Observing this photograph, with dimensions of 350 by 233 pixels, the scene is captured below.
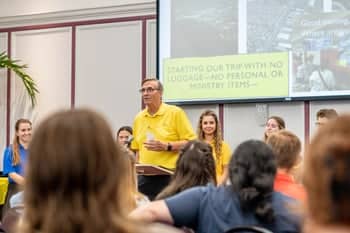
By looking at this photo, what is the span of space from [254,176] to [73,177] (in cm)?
112

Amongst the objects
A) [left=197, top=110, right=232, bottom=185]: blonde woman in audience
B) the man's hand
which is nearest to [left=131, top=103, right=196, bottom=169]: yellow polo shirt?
the man's hand

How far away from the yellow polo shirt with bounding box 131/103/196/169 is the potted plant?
284cm

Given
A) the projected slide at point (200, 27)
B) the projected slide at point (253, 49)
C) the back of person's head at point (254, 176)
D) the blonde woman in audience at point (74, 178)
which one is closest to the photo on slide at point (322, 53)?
the projected slide at point (253, 49)

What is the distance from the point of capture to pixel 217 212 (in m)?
2.11

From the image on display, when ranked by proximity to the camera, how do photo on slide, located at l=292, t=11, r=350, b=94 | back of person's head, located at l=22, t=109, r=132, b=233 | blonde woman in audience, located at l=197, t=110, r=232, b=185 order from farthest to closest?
1. photo on slide, located at l=292, t=11, r=350, b=94
2. blonde woman in audience, located at l=197, t=110, r=232, b=185
3. back of person's head, located at l=22, t=109, r=132, b=233

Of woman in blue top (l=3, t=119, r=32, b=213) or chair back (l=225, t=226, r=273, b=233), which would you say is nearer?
chair back (l=225, t=226, r=273, b=233)

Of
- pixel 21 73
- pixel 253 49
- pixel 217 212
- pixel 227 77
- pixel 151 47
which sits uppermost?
pixel 151 47

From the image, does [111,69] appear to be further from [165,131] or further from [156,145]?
[156,145]

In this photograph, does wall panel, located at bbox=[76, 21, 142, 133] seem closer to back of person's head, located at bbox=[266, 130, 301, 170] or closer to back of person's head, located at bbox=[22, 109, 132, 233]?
back of person's head, located at bbox=[266, 130, 301, 170]

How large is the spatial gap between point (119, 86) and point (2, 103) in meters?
1.58

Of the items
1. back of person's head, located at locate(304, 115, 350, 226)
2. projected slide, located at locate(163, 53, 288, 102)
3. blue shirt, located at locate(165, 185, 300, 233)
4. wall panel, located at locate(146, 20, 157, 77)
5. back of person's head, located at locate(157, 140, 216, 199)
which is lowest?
blue shirt, located at locate(165, 185, 300, 233)

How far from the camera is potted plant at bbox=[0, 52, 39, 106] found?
22.8 ft

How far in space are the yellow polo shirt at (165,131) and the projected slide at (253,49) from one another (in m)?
1.57

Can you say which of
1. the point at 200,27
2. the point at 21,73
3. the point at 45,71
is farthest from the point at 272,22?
the point at 21,73
